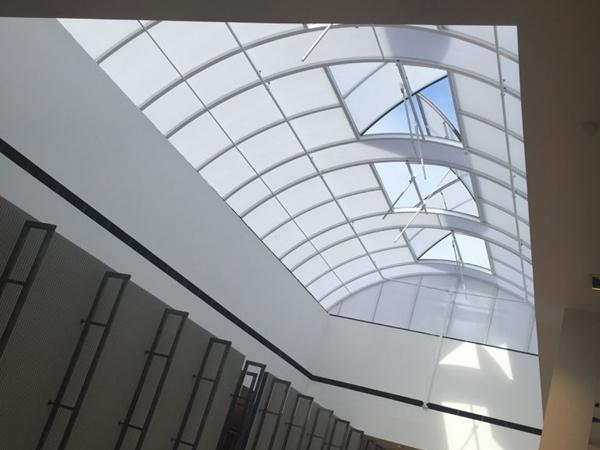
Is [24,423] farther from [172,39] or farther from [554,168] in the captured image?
[172,39]

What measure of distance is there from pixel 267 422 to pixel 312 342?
18844 millimetres

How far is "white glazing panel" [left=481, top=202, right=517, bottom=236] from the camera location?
3550 cm

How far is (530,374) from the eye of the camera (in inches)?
1634

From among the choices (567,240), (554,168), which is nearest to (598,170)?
(554,168)

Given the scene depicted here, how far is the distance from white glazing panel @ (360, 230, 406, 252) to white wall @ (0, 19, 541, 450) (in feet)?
16.6

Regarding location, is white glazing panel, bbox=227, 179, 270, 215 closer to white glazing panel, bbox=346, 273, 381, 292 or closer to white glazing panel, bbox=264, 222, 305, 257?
white glazing panel, bbox=264, 222, 305, 257

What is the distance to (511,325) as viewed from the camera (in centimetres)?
4412

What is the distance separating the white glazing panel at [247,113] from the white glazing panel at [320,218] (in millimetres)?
9699

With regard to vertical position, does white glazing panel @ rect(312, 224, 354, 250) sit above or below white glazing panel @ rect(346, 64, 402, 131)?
below

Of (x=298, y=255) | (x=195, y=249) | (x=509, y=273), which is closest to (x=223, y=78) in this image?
(x=195, y=249)

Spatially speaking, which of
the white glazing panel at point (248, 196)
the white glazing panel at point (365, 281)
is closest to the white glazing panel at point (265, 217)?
the white glazing panel at point (248, 196)

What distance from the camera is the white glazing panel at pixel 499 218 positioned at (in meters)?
35.5

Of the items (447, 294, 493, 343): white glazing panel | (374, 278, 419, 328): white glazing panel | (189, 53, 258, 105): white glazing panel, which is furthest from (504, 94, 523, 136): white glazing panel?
(374, 278, 419, 328): white glazing panel

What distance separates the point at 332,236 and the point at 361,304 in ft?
23.2
